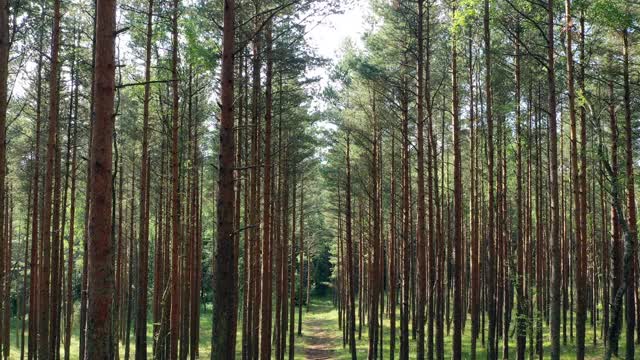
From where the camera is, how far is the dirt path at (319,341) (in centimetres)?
2498

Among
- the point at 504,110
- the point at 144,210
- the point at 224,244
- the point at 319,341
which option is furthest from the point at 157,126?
the point at 319,341

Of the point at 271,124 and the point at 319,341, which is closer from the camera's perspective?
the point at 271,124

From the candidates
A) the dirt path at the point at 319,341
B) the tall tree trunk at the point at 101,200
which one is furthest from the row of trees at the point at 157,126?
the dirt path at the point at 319,341

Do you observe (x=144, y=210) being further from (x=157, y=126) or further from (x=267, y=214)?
(x=157, y=126)

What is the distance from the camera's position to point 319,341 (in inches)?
1182

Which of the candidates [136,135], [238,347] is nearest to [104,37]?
[136,135]

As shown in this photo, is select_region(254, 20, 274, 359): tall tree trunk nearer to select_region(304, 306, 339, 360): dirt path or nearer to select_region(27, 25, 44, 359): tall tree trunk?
select_region(27, 25, 44, 359): tall tree trunk

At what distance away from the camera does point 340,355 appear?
24297 millimetres

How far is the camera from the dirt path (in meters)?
25.0

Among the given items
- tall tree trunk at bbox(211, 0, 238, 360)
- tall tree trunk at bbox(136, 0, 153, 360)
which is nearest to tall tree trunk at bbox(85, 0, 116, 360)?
tall tree trunk at bbox(211, 0, 238, 360)

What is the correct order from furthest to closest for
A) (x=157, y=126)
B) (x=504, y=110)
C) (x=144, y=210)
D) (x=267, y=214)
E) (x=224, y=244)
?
(x=157, y=126)
(x=144, y=210)
(x=267, y=214)
(x=504, y=110)
(x=224, y=244)

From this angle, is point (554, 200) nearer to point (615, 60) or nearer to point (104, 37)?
point (615, 60)

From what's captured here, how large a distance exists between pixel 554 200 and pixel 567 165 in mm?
21262

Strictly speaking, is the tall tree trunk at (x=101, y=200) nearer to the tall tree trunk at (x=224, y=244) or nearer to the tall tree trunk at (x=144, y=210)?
the tall tree trunk at (x=224, y=244)
